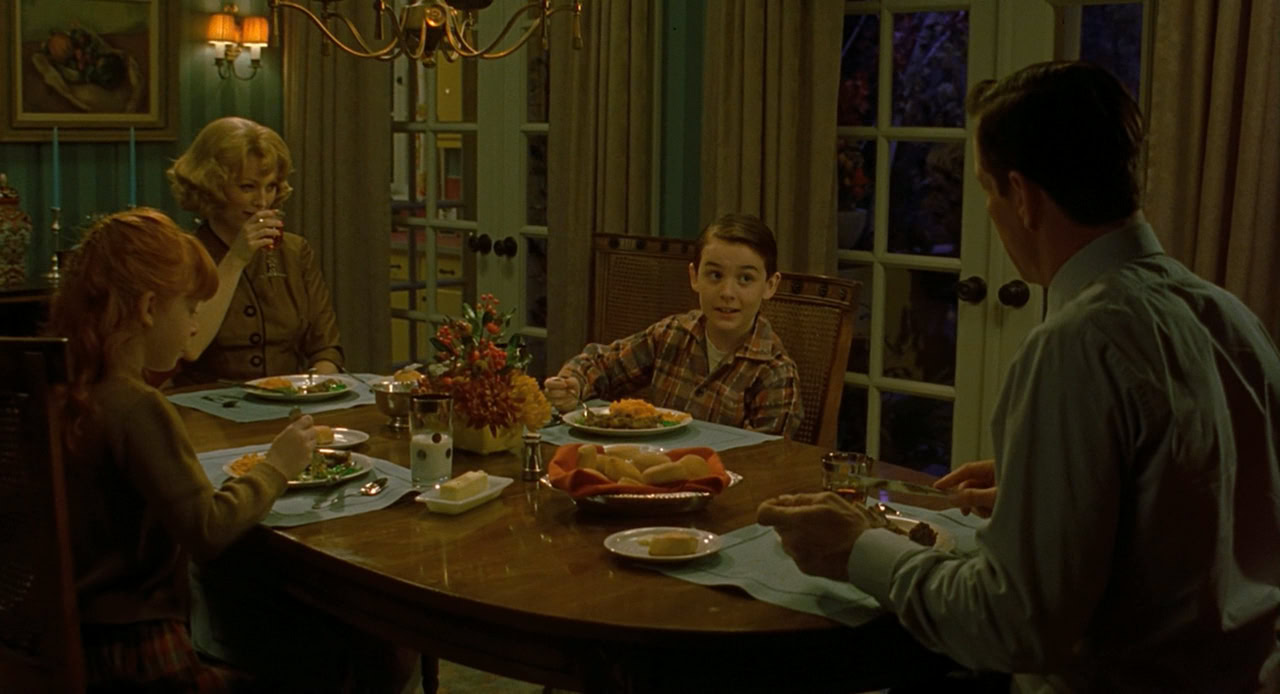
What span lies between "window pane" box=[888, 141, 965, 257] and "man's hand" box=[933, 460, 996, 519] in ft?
6.95

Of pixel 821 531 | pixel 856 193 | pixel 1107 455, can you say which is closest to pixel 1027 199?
pixel 1107 455

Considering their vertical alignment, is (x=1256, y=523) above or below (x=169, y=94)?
below

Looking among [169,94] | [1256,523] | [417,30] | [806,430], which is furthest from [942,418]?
[169,94]

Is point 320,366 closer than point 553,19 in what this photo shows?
Yes

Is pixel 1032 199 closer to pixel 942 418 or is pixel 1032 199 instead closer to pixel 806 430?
pixel 806 430

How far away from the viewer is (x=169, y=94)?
536 cm

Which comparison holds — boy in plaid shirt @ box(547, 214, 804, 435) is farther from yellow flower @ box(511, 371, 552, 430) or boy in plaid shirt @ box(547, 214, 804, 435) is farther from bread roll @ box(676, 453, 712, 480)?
bread roll @ box(676, 453, 712, 480)

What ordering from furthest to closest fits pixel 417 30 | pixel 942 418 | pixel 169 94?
pixel 169 94 < pixel 942 418 < pixel 417 30

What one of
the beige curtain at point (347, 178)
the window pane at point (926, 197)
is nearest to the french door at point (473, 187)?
the beige curtain at point (347, 178)

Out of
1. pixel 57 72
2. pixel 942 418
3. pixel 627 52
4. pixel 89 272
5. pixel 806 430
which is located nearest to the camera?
pixel 89 272

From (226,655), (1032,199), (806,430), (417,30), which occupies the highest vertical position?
(417,30)

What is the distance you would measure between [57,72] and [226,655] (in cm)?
329

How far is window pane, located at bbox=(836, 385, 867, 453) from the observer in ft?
14.0

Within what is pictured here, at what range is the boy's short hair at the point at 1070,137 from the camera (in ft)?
4.80
